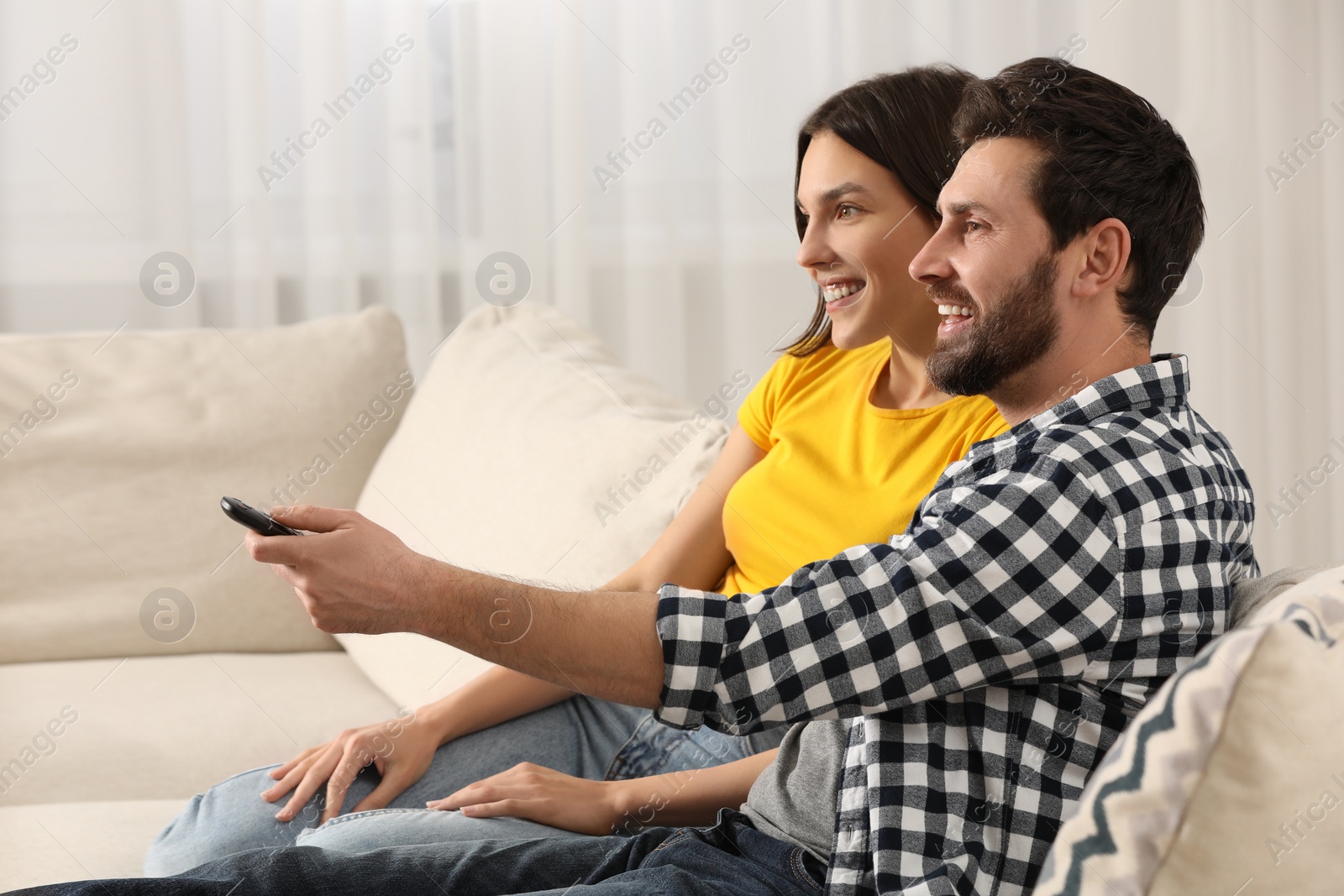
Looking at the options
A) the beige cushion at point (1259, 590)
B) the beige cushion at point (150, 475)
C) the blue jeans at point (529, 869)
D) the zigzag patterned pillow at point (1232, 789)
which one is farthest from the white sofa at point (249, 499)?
the zigzag patterned pillow at point (1232, 789)

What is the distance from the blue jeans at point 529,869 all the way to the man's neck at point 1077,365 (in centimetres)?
41

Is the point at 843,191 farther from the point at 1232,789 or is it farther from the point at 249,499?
the point at 249,499

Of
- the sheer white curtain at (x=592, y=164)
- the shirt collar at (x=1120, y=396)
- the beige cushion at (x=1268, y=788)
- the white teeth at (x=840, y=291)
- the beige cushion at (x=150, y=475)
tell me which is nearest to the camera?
the beige cushion at (x=1268, y=788)

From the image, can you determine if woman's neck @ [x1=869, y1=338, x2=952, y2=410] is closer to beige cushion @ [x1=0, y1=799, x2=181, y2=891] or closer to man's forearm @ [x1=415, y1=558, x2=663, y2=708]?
man's forearm @ [x1=415, y1=558, x2=663, y2=708]

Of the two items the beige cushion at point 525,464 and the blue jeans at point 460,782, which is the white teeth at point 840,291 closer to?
the beige cushion at point 525,464

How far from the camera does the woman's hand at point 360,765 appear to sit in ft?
3.77

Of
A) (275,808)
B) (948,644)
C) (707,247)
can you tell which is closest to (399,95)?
(707,247)

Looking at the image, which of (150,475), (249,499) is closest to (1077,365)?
(249,499)

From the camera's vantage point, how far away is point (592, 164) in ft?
7.57

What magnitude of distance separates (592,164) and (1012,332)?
1.57 metres

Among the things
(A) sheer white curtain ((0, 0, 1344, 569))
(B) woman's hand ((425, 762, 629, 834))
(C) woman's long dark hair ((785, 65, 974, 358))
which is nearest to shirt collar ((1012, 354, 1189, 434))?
(C) woman's long dark hair ((785, 65, 974, 358))

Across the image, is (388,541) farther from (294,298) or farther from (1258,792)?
(294,298)

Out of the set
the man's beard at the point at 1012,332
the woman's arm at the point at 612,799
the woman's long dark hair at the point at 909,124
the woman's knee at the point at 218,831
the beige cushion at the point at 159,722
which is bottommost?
the beige cushion at the point at 159,722

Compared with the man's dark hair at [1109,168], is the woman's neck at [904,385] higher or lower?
lower
